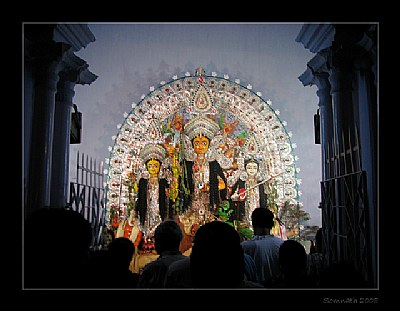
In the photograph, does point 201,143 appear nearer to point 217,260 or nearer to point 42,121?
point 42,121

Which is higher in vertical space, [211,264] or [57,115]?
[57,115]

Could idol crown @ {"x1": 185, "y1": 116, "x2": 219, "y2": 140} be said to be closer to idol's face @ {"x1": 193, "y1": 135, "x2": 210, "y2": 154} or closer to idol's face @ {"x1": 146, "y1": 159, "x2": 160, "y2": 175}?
idol's face @ {"x1": 193, "y1": 135, "x2": 210, "y2": 154}

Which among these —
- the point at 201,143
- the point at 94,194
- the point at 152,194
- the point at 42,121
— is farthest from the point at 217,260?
the point at 201,143

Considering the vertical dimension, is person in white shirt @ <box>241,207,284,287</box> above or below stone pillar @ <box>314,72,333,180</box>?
below

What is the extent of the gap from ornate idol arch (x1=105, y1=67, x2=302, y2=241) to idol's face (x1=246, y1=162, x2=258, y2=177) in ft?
0.22

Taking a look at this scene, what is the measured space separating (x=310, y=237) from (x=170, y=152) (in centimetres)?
207

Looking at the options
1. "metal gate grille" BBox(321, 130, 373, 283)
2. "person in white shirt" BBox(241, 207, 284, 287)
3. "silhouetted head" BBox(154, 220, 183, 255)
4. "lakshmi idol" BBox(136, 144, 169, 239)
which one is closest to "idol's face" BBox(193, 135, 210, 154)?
"lakshmi idol" BBox(136, 144, 169, 239)

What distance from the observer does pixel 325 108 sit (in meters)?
4.74

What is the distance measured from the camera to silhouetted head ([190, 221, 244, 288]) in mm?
1345

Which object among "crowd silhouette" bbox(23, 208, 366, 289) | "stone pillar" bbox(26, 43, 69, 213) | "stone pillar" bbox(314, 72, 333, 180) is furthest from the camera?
"stone pillar" bbox(314, 72, 333, 180)
